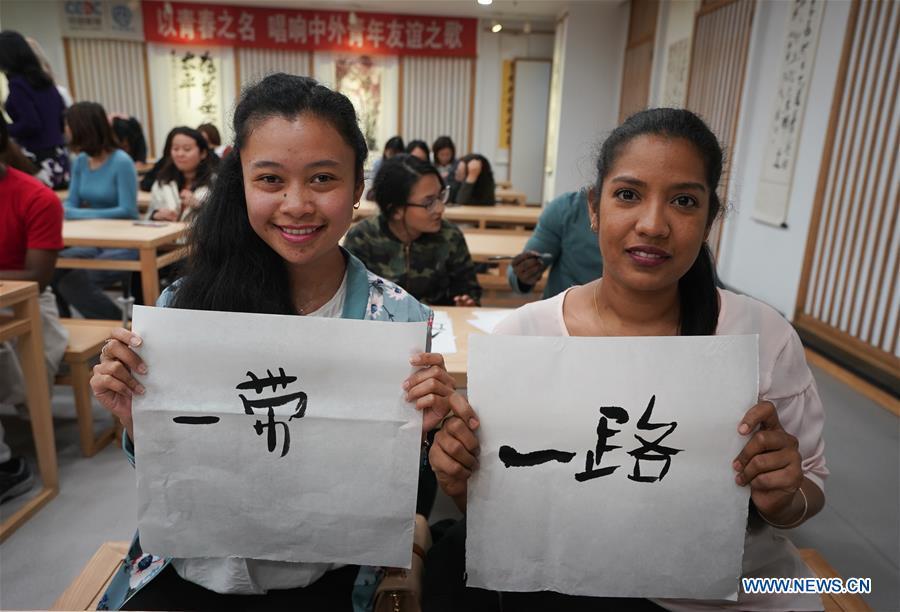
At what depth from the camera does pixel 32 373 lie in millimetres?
1953

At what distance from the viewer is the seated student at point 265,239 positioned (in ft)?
3.30

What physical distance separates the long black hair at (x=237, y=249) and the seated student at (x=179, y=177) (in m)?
3.04

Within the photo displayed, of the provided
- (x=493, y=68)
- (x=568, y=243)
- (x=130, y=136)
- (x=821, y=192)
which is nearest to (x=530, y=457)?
(x=568, y=243)

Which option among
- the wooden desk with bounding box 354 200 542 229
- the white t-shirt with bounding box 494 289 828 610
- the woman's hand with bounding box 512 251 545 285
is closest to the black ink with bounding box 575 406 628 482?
the white t-shirt with bounding box 494 289 828 610

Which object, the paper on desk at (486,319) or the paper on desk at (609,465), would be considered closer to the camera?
the paper on desk at (609,465)

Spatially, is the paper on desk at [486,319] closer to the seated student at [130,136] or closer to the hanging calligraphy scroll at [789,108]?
the hanging calligraphy scroll at [789,108]

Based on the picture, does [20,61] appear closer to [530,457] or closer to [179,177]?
[179,177]

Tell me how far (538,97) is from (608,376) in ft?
33.4

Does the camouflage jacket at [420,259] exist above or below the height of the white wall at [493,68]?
below

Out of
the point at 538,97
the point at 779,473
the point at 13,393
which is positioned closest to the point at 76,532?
the point at 13,393

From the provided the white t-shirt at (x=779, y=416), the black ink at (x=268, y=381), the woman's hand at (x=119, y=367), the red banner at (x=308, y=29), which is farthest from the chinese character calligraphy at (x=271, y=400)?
the red banner at (x=308, y=29)

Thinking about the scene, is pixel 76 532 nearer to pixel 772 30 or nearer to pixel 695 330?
pixel 695 330

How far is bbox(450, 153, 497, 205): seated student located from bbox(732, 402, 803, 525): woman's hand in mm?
4866

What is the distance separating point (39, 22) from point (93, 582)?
11211 millimetres
